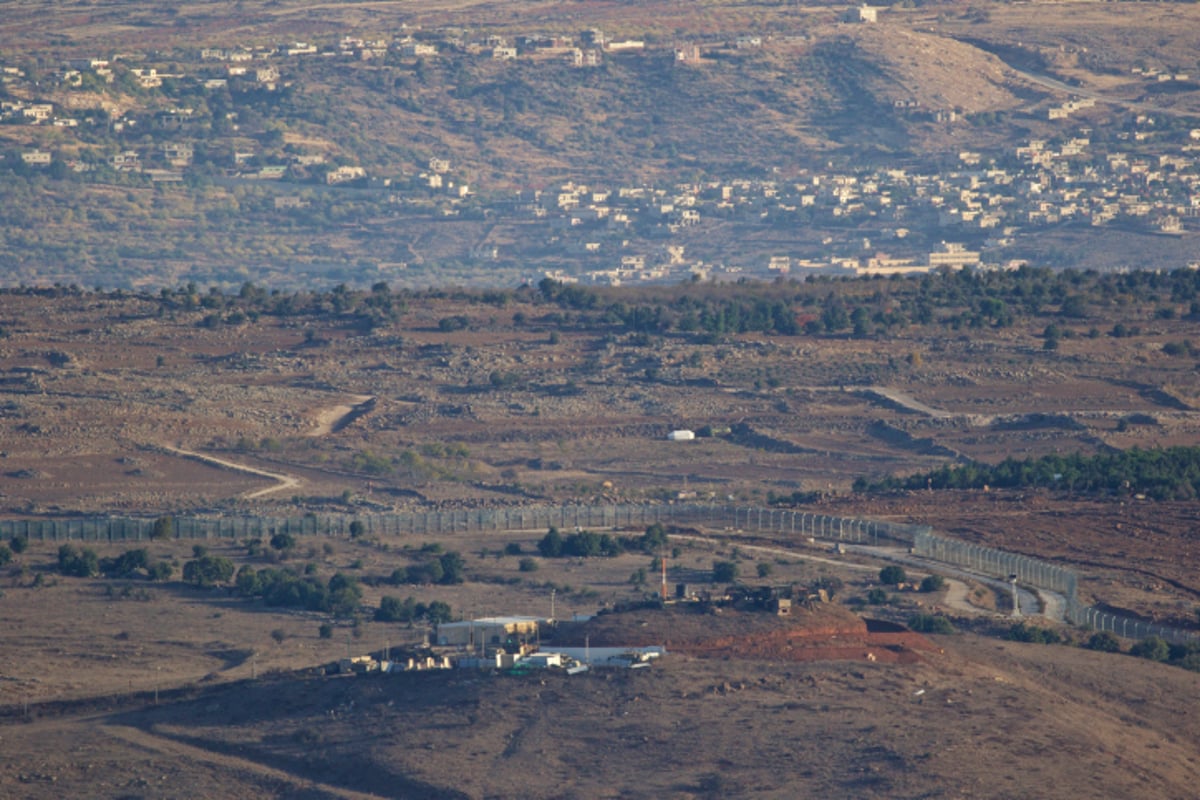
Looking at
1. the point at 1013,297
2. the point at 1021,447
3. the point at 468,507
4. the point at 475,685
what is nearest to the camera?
the point at 475,685

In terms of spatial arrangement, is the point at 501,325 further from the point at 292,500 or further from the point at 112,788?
the point at 112,788

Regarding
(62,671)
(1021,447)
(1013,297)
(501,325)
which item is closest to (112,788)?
(62,671)

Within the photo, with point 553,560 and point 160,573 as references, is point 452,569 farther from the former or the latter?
point 160,573

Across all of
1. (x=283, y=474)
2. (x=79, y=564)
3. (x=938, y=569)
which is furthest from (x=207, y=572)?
(x=283, y=474)

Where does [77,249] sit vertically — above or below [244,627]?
below

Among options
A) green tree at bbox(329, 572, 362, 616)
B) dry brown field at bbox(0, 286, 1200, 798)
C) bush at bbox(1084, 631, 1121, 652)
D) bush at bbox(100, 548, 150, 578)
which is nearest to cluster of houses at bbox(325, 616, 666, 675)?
dry brown field at bbox(0, 286, 1200, 798)

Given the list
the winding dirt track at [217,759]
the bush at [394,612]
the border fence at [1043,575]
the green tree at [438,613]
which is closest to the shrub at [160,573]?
the bush at [394,612]

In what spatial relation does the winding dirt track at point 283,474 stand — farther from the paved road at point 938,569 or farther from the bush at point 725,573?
the bush at point 725,573
